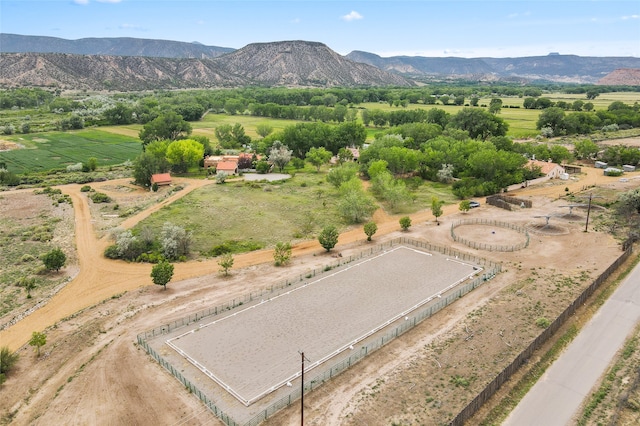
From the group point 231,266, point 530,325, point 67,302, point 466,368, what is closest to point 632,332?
point 530,325

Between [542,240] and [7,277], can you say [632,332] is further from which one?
[7,277]

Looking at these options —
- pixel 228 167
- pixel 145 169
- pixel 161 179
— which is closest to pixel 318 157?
pixel 228 167

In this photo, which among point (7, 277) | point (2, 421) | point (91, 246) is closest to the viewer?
point (2, 421)

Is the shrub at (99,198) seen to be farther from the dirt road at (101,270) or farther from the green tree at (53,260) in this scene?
the green tree at (53,260)

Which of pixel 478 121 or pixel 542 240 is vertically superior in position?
pixel 478 121

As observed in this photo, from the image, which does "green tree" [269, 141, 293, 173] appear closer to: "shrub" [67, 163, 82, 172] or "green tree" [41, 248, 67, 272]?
"shrub" [67, 163, 82, 172]
